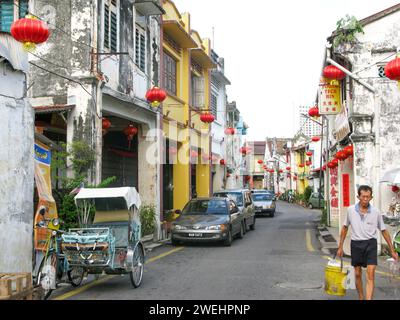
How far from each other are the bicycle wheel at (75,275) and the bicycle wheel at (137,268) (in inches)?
40.6

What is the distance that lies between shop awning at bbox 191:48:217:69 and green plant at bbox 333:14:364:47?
1050 centimetres

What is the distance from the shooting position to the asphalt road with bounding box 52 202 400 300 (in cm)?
864

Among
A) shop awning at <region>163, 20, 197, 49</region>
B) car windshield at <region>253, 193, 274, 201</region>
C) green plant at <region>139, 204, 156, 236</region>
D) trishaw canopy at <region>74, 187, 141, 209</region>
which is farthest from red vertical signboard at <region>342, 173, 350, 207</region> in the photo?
car windshield at <region>253, 193, 274, 201</region>

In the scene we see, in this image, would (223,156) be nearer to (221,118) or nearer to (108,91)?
(221,118)

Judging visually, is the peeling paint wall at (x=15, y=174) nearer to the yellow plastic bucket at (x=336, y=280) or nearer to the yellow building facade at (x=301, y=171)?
the yellow plastic bucket at (x=336, y=280)

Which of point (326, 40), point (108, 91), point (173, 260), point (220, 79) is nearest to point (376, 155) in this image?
point (326, 40)

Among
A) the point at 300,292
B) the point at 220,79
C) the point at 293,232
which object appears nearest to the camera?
the point at 300,292

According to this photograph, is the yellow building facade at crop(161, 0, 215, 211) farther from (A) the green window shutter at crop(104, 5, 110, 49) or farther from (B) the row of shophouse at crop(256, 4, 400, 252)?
(B) the row of shophouse at crop(256, 4, 400, 252)

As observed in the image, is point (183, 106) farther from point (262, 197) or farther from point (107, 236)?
point (107, 236)

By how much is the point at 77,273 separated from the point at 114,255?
90 centimetres

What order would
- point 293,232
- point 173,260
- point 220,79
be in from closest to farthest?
point 173,260 < point 293,232 < point 220,79

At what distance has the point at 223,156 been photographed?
34.0 m

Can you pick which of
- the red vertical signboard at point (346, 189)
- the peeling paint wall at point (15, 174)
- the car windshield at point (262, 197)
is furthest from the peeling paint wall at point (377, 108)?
the car windshield at point (262, 197)

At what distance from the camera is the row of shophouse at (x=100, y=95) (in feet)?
31.7
